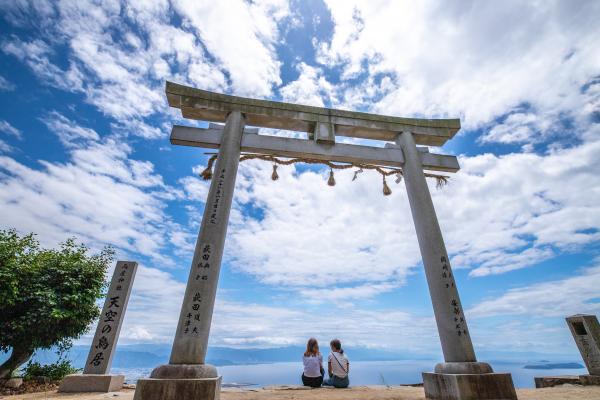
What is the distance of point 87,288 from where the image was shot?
26.2ft

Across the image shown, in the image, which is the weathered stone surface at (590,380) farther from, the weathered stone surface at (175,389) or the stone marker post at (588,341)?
the weathered stone surface at (175,389)

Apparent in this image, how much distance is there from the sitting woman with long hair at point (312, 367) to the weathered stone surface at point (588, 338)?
6.82 m

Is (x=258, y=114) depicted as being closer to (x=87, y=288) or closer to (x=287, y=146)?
(x=287, y=146)

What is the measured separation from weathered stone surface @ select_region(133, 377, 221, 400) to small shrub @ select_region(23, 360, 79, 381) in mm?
7139

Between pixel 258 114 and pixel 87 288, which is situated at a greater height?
pixel 258 114

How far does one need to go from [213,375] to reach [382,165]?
5099mm

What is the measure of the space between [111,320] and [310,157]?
6333mm

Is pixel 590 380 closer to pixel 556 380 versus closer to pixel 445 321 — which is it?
pixel 556 380

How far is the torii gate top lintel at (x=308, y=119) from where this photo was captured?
6.03 meters

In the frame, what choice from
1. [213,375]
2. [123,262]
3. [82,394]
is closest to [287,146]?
[213,375]

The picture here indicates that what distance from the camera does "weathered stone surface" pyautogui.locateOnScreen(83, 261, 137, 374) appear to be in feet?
22.0

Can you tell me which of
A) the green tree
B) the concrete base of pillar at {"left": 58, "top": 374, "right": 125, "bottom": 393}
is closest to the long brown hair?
the concrete base of pillar at {"left": 58, "top": 374, "right": 125, "bottom": 393}

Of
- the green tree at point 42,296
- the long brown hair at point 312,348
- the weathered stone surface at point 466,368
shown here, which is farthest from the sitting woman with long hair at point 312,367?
the green tree at point 42,296

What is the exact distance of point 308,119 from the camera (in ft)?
21.3
